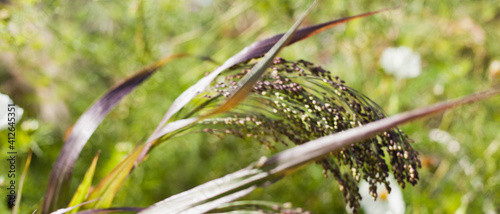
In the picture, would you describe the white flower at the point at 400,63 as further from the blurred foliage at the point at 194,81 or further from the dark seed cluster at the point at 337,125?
the dark seed cluster at the point at 337,125

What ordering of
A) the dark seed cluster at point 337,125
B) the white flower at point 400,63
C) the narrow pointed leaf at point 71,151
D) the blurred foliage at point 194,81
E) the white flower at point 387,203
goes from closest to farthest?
the dark seed cluster at point 337,125 → the narrow pointed leaf at point 71,151 → the white flower at point 387,203 → the blurred foliage at point 194,81 → the white flower at point 400,63

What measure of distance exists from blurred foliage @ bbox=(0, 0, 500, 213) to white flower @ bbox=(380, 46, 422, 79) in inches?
1.6

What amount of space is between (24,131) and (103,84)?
0.74 m

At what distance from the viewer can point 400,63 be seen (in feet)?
5.07

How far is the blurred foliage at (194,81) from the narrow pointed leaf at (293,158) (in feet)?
2.63

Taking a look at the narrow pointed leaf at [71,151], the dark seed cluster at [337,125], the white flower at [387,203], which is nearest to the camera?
the dark seed cluster at [337,125]

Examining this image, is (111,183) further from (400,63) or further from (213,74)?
(400,63)

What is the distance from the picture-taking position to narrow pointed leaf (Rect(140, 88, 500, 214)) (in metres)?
0.37

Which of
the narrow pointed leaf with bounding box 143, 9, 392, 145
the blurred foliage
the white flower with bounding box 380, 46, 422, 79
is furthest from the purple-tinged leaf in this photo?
the white flower with bounding box 380, 46, 422, 79

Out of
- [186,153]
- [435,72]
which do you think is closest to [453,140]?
[435,72]

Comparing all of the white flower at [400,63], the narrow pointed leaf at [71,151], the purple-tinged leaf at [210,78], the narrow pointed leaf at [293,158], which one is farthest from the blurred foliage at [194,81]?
the narrow pointed leaf at [293,158]

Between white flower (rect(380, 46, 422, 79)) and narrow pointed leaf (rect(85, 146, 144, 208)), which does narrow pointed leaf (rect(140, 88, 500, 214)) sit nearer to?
narrow pointed leaf (rect(85, 146, 144, 208))

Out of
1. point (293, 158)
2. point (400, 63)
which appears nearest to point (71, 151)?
point (293, 158)

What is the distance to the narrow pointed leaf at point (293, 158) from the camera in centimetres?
37
